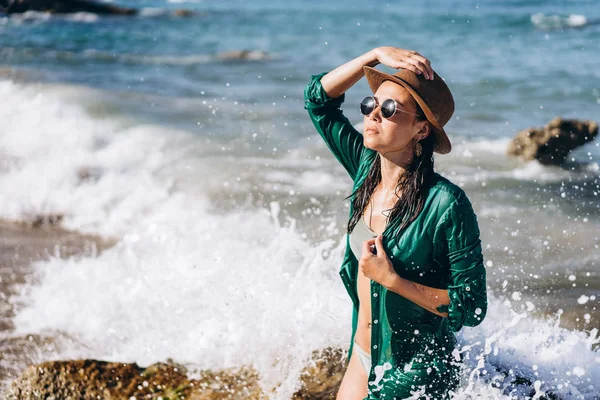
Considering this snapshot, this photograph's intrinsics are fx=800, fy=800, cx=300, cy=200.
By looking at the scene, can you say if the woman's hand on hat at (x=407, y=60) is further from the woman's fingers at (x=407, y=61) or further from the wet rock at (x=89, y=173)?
the wet rock at (x=89, y=173)

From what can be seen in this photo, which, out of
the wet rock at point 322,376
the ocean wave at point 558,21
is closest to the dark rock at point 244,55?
the ocean wave at point 558,21

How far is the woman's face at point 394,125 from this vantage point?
3.06 m

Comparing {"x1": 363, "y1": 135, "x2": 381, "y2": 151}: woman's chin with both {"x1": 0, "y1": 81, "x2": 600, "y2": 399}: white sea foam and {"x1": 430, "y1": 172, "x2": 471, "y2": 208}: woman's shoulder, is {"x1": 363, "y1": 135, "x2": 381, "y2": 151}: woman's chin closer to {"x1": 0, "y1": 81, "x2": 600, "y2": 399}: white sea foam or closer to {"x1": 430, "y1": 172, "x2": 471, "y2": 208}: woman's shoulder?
{"x1": 430, "y1": 172, "x2": 471, "y2": 208}: woman's shoulder

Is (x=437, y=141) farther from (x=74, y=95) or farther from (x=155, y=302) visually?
(x=74, y=95)

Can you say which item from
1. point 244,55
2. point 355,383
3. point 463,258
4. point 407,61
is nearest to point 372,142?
point 407,61

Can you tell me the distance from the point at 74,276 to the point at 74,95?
917cm

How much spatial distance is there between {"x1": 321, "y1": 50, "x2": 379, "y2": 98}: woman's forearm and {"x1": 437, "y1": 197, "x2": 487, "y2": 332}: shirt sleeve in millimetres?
708

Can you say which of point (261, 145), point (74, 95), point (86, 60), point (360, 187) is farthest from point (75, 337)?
point (86, 60)

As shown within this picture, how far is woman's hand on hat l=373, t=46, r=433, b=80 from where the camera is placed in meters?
3.02

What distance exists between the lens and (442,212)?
2.99 m

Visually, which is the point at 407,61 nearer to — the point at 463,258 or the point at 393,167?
the point at 393,167

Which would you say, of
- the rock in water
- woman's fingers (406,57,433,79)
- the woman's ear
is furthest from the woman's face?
the rock in water

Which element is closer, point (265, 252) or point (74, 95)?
point (265, 252)

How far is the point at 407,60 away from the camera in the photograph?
305cm
